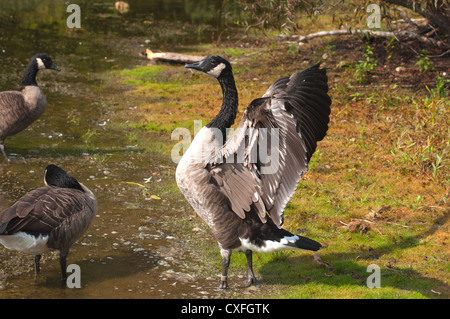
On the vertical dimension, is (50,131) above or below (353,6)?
below

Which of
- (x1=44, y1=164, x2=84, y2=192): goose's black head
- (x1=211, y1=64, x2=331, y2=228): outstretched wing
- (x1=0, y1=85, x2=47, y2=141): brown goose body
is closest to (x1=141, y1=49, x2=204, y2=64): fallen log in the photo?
(x1=0, y1=85, x2=47, y2=141): brown goose body

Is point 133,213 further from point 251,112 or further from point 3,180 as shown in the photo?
point 251,112

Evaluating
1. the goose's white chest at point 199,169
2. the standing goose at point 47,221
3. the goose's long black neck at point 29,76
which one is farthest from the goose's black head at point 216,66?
the goose's long black neck at point 29,76

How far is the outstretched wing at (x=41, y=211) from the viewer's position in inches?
223

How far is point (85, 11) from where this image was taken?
23.0 m

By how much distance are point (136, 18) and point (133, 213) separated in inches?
637

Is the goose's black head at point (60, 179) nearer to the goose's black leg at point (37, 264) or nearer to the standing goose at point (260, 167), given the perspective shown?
the goose's black leg at point (37, 264)

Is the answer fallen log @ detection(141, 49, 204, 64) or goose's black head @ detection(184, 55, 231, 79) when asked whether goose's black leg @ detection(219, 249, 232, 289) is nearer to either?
goose's black head @ detection(184, 55, 231, 79)

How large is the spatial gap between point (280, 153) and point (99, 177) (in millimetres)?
4461

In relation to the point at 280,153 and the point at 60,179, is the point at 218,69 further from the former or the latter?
the point at 60,179

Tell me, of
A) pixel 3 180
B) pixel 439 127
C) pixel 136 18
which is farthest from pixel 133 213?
pixel 136 18

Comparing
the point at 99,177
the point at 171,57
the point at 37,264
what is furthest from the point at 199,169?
A: the point at 171,57

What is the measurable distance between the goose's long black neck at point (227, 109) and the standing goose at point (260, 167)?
0.02 metres

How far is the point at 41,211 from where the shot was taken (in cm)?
591
